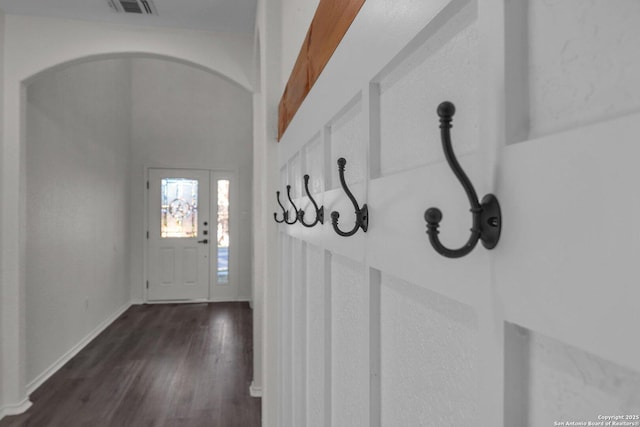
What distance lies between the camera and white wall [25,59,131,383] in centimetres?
300

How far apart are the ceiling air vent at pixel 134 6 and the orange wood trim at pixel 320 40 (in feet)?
6.68

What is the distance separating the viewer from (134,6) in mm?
2596

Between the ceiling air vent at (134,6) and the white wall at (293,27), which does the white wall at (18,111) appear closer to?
the ceiling air vent at (134,6)

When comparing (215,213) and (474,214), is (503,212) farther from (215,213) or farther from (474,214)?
(215,213)

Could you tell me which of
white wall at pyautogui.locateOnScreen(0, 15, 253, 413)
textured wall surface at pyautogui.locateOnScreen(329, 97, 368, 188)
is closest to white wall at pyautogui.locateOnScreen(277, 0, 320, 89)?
textured wall surface at pyautogui.locateOnScreen(329, 97, 368, 188)

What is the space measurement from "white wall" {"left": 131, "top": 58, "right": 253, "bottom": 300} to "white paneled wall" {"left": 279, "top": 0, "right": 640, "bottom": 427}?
5497mm

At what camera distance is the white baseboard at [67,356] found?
117 inches

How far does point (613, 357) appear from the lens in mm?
154

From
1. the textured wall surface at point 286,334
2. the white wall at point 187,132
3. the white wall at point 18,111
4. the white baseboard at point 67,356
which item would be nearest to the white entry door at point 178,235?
the white wall at point 187,132

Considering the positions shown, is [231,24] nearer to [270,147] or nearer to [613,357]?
[270,147]

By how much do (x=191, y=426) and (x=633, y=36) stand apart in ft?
9.22

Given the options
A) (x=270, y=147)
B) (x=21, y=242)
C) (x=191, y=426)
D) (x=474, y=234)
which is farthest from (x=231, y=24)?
(x=474, y=234)

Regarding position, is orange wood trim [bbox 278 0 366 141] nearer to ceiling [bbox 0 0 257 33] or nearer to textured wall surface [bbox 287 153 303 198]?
textured wall surface [bbox 287 153 303 198]

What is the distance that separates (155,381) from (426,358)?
3242mm
